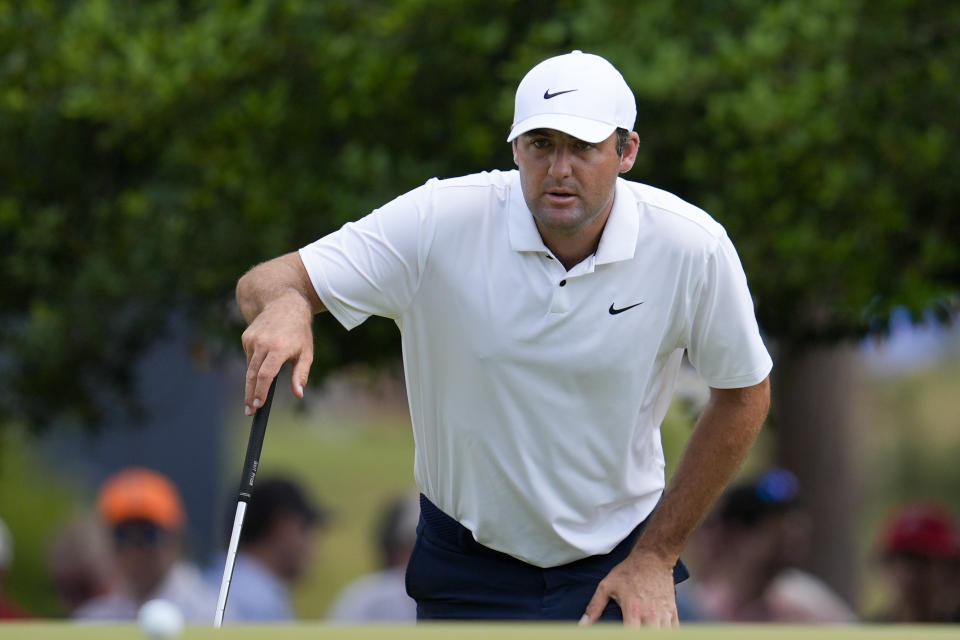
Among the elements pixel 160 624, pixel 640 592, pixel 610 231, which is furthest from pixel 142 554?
pixel 160 624

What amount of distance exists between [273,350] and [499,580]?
1006 mm

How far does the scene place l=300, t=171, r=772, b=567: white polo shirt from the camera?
3477 millimetres

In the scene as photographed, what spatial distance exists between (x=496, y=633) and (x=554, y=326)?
127cm

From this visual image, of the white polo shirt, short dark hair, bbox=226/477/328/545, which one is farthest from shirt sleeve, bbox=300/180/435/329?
short dark hair, bbox=226/477/328/545

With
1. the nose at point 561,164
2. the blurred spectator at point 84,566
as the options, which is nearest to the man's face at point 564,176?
the nose at point 561,164

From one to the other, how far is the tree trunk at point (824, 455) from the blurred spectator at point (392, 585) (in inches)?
82.2

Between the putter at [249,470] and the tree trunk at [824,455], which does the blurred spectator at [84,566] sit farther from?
the putter at [249,470]

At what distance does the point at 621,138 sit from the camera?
3516mm

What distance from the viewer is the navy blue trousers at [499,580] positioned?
12.0 ft

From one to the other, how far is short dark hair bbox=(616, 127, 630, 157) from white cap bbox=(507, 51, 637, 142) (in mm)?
15

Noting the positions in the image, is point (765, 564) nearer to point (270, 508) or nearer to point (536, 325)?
point (270, 508)

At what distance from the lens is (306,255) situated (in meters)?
3.50

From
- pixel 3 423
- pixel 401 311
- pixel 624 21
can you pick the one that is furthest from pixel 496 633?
pixel 3 423

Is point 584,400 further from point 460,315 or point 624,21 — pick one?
point 624,21
